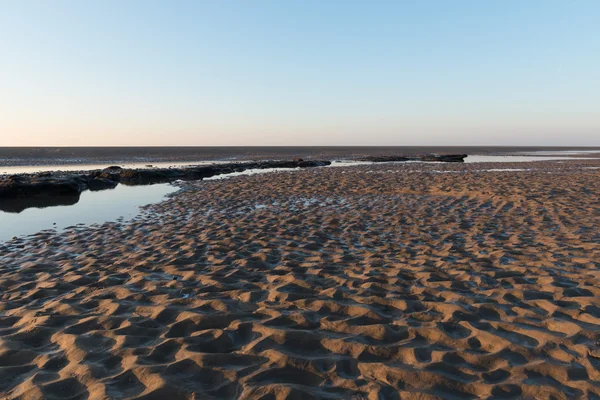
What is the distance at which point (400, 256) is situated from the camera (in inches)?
293

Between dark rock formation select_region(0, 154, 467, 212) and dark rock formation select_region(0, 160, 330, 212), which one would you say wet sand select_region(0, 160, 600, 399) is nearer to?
dark rock formation select_region(0, 160, 330, 212)

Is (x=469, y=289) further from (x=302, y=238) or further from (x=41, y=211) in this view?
(x=41, y=211)

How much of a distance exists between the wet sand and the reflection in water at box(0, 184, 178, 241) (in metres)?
1.50

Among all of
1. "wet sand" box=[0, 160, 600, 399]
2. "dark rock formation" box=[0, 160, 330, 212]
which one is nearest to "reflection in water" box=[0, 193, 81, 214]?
"dark rock formation" box=[0, 160, 330, 212]

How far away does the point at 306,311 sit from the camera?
5000 mm

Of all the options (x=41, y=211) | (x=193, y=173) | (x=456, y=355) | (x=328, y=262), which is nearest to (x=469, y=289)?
(x=456, y=355)

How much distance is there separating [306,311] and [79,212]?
12.1m

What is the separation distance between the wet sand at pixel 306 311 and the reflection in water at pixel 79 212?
150 cm

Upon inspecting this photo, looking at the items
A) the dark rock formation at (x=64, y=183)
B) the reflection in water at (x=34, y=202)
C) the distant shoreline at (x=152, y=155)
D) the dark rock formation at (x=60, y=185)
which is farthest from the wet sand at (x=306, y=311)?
the distant shoreline at (x=152, y=155)

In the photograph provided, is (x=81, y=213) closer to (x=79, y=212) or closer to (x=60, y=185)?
(x=79, y=212)

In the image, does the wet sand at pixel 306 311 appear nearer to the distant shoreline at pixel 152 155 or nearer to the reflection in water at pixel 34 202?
the reflection in water at pixel 34 202

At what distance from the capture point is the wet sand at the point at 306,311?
3.49 m

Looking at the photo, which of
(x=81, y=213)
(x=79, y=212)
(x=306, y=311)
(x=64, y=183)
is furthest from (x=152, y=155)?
(x=306, y=311)

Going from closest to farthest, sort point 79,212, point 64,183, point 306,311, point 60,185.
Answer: point 306,311
point 79,212
point 60,185
point 64,183
